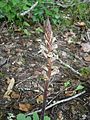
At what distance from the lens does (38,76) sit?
2.78m

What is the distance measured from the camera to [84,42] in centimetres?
331

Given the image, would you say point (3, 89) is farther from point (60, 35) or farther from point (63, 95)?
point (60, 35)

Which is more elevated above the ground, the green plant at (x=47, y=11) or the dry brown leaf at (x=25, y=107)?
the green plant at (x=47, y=11)

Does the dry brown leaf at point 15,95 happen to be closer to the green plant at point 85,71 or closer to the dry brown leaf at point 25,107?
the dry brown leaf at point 25,107

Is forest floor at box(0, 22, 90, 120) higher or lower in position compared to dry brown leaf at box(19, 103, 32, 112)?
higher

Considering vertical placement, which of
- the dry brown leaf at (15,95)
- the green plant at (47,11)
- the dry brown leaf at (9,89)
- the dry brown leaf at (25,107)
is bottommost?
the dry brown leaf at (25,107)

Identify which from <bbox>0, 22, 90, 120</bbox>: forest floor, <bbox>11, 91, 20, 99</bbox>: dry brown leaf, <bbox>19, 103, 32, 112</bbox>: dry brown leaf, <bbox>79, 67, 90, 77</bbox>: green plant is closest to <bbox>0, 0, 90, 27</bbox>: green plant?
<bbox>0, 22, 90, 120</bbox>: forest floor

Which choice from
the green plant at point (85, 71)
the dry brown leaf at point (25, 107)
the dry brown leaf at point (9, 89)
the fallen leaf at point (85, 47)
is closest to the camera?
the dry brown leaf at point (25, 107)

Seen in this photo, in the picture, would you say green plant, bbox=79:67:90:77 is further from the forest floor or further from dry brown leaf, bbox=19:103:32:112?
dry brown leaf, bbox=19:103:32:112

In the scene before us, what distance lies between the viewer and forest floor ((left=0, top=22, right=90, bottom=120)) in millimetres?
2506

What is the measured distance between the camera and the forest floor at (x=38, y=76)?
2.51m

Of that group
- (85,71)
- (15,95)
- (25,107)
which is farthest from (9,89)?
(85,71)

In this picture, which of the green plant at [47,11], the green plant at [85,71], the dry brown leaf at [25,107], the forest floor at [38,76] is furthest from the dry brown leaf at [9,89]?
the green plant at [47,11]

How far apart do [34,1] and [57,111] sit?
1.45m
